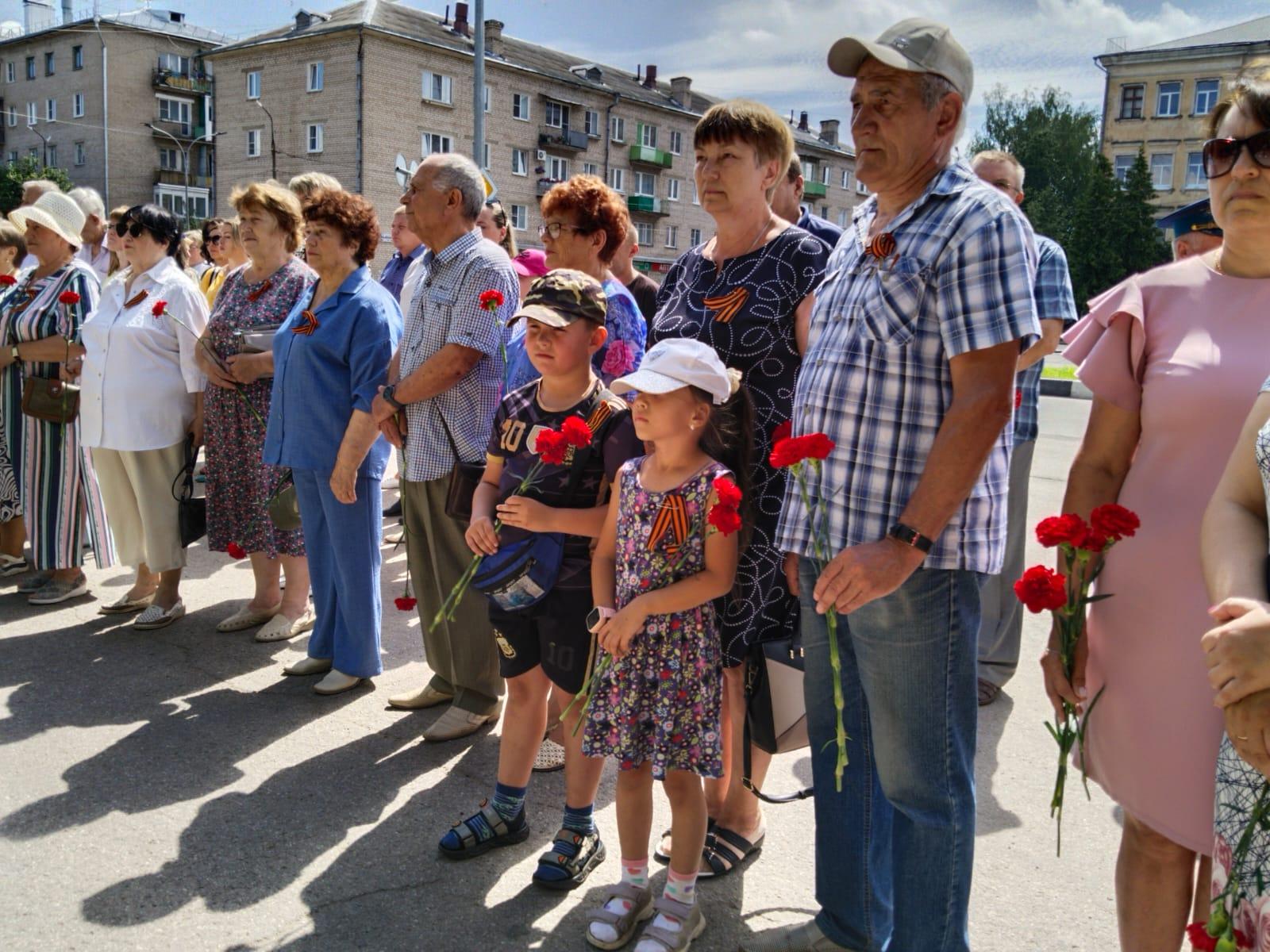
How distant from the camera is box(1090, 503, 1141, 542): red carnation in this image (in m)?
1.89

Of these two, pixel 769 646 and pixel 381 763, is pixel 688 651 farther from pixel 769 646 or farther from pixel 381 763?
pixel 381 763

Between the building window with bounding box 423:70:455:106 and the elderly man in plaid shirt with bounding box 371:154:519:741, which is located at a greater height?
the building window with bounding box 423:70:455:106

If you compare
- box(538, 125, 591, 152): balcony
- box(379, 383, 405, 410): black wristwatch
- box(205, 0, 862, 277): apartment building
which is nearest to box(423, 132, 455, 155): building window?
box(205, 0, 862, 277): apartment building

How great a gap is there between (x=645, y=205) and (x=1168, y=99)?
29294 millimetres

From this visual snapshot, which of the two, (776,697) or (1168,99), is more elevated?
(1168,99)

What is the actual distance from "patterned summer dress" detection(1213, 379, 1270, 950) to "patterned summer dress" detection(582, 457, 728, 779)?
1.23 m

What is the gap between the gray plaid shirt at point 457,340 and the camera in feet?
12.6

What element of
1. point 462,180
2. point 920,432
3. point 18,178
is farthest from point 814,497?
point 18,178

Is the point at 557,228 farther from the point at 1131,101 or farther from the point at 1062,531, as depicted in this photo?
the point at 1131,101

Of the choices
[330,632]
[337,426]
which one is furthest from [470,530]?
[330,632]

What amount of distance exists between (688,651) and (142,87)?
64.3m

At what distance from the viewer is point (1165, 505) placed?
6.74 feet

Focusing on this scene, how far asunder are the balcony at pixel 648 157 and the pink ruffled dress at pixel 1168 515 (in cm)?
5328

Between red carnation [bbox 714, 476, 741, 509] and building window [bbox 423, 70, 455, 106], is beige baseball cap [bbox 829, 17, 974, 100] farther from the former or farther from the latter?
building window [bbox 423, 70, 455, 106]
